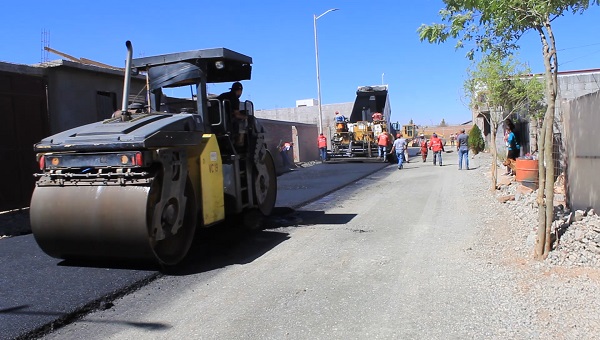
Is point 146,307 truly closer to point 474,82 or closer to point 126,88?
point 126,88

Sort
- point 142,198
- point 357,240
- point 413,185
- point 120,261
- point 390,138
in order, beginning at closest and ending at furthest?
point 142,198, point 120,261, point 357,240, point 413,185, point 390,138

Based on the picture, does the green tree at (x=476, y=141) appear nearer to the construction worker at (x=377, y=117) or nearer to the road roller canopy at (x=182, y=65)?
the construction worker at (x=377, y=117)

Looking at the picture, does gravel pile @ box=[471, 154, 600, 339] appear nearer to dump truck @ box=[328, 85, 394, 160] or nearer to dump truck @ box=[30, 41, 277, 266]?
dump truck @ box=[30, 41, 277, 266]

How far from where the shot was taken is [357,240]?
736 centimetres

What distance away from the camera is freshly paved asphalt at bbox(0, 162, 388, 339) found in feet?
14.0

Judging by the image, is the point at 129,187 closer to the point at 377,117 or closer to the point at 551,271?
the point at 551,271

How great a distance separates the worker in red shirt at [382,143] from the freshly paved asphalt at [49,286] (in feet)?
62.9

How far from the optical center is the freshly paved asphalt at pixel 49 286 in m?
4.28

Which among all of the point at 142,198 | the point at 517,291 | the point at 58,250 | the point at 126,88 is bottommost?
the point at 517,291

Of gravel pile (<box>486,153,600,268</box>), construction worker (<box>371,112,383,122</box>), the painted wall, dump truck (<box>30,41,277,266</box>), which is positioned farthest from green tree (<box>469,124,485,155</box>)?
dump truck (<box>30,41,277,266</box>)

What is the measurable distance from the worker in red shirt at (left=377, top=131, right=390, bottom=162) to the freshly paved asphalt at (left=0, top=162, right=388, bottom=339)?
19.2 meters

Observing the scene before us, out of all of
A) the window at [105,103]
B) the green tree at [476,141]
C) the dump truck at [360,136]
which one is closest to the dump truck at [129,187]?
the window at [105,103]

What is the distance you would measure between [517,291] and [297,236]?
3574mm

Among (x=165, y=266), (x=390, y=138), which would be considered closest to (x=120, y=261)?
(x=165, y=266)
